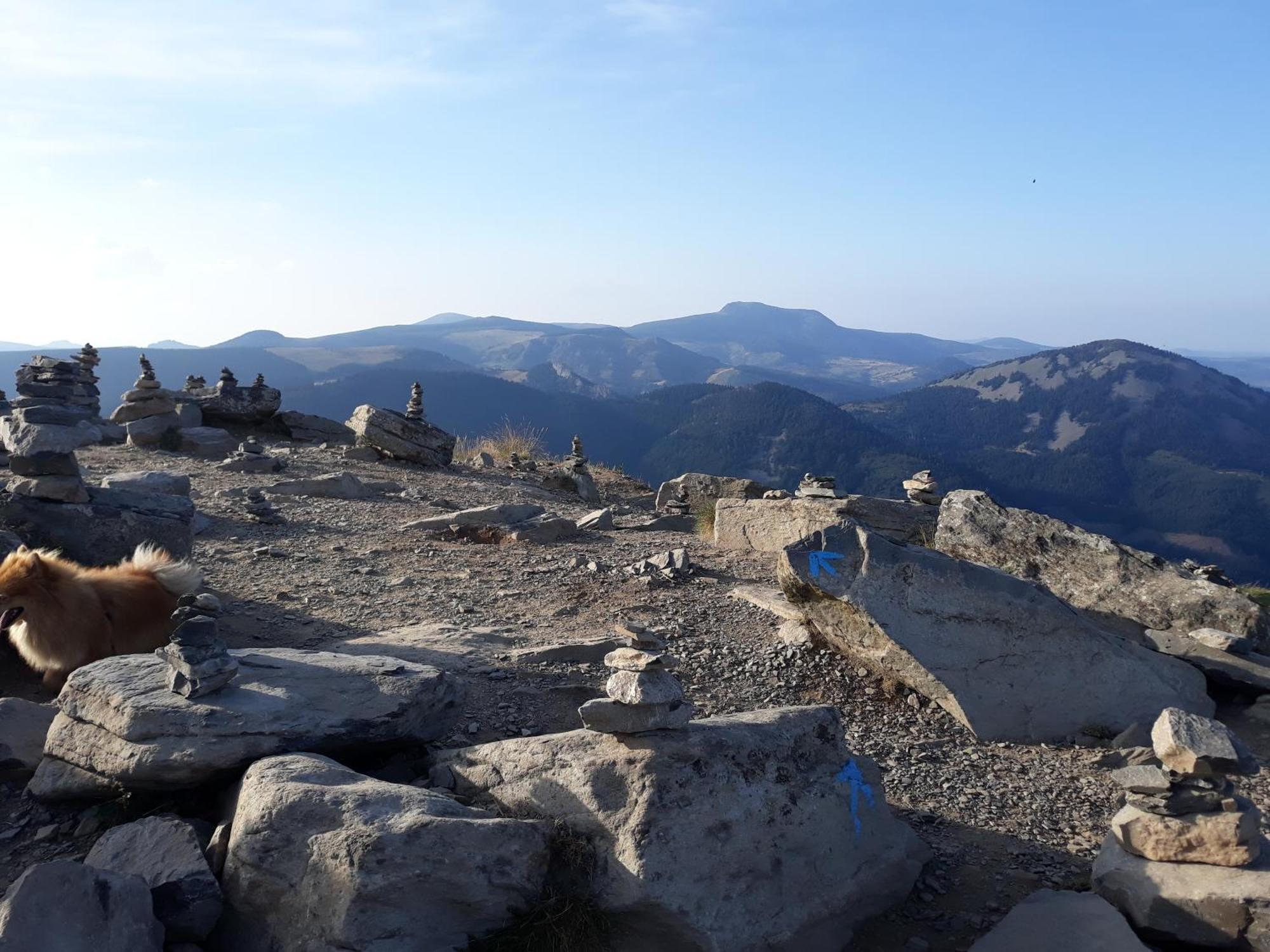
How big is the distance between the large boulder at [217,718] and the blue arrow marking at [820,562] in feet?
11.1

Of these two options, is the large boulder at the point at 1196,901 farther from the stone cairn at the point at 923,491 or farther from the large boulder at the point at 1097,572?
the stone cairn at the point at 923,491

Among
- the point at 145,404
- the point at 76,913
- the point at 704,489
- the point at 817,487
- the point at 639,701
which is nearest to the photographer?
the point at 76,913

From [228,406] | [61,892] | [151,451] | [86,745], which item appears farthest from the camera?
[228,406]

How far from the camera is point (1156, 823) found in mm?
4898

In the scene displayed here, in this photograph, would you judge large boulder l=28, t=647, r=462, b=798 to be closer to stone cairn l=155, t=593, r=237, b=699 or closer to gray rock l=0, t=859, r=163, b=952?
stone cairn l=155, t=593, r=237, b=699

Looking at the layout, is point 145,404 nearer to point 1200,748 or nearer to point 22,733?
point 22,733

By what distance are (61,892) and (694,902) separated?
2.82 m

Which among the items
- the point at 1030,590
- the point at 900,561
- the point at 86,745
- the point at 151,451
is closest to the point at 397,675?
the point at 86,745

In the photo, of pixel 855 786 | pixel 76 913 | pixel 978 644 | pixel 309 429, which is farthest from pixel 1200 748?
pixel 309 429

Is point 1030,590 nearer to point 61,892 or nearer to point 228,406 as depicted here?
point 61,892

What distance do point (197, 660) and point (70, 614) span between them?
1.92m

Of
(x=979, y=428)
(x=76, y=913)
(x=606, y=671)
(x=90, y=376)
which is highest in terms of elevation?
(x=90, y=376)

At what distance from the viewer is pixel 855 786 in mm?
5277

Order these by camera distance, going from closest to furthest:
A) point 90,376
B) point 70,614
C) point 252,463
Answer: point 70,614 → point 252,463 → point 90,376
